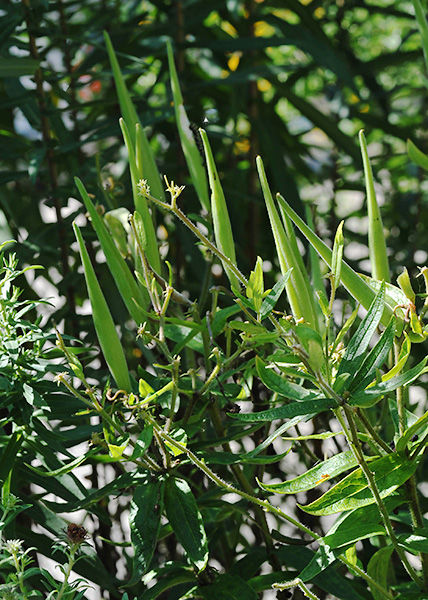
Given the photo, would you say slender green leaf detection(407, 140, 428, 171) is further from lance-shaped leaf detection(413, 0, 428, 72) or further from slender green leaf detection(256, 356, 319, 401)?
slender green leaf detection(256, 356, 319, 401)

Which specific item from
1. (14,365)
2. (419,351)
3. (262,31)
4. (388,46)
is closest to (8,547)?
(14,365)

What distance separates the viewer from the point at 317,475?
0.34 meters

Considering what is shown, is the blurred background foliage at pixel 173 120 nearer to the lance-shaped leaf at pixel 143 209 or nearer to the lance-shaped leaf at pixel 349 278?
the lance-shaped leaf at pixel 143 209

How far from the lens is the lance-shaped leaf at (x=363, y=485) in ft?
1.10

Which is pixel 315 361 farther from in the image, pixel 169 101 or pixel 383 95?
pixel 383 95

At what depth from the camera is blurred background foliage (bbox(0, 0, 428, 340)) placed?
670 millimetres

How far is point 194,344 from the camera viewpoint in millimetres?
449

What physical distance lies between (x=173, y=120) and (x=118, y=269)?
0.52 m

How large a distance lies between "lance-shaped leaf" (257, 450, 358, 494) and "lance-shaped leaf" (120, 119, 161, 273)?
0.14 m

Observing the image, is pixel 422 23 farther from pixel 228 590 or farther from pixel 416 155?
pixel 228 590

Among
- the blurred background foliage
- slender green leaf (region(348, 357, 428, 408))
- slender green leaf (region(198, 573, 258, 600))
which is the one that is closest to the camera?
slender green leaf (region(348, 357, 428, 408))

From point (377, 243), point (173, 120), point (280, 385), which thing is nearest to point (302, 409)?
point (280, 385)

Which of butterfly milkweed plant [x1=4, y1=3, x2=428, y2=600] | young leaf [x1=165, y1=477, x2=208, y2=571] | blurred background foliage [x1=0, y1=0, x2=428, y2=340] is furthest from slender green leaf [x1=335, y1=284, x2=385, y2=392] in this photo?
blurred background foliage [x1=0, y1=0, x2=428, y2=340]

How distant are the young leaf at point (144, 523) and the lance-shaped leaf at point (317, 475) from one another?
73 millimetres
